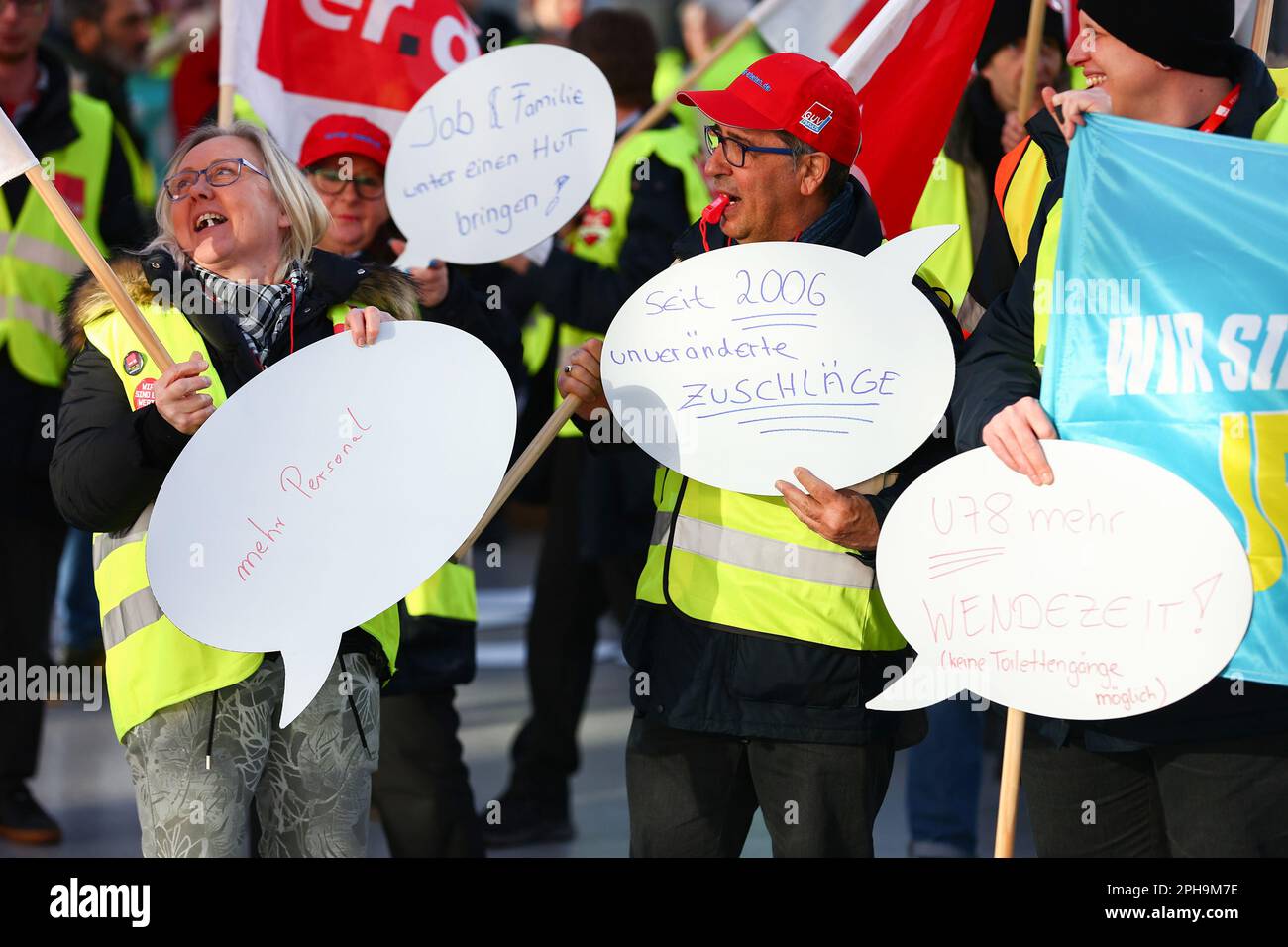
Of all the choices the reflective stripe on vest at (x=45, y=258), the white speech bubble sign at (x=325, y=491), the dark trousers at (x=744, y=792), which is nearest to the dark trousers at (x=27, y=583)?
the reflective stripe on vest at (x=45, y=258)

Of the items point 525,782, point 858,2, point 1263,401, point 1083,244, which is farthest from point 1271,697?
point 525,782

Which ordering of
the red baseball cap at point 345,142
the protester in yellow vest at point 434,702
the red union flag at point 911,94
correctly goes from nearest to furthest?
the red union flag at point 911,94 → the protester in yellow vest at point 434,702 → the red baseball cap at point 345,142

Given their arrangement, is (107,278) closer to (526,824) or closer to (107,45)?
(526,824)

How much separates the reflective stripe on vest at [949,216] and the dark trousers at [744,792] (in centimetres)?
191

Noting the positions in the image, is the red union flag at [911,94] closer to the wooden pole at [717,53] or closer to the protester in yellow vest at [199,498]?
the wooden pole at [717,53]

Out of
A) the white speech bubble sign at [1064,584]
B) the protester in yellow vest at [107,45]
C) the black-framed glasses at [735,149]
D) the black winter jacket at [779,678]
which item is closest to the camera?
the white speech bubble sign at [1064,584]

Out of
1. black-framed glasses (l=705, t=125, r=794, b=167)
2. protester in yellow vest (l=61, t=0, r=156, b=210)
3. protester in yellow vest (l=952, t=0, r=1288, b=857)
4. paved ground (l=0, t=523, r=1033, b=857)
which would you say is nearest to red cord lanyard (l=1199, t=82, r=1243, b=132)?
protester in yellow vest (l=952, t=0, r=1288, b=857)

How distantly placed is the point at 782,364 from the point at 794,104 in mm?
476

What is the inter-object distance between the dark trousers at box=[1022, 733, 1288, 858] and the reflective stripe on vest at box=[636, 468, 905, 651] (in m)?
0.39

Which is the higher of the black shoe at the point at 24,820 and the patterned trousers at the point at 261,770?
the patterned trousers at the point at 261,770

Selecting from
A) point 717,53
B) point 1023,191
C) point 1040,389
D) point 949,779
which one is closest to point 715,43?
point 717,53

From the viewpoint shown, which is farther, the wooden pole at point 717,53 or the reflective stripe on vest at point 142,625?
the wooden pole at point 717,53

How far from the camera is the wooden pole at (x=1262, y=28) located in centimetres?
372
